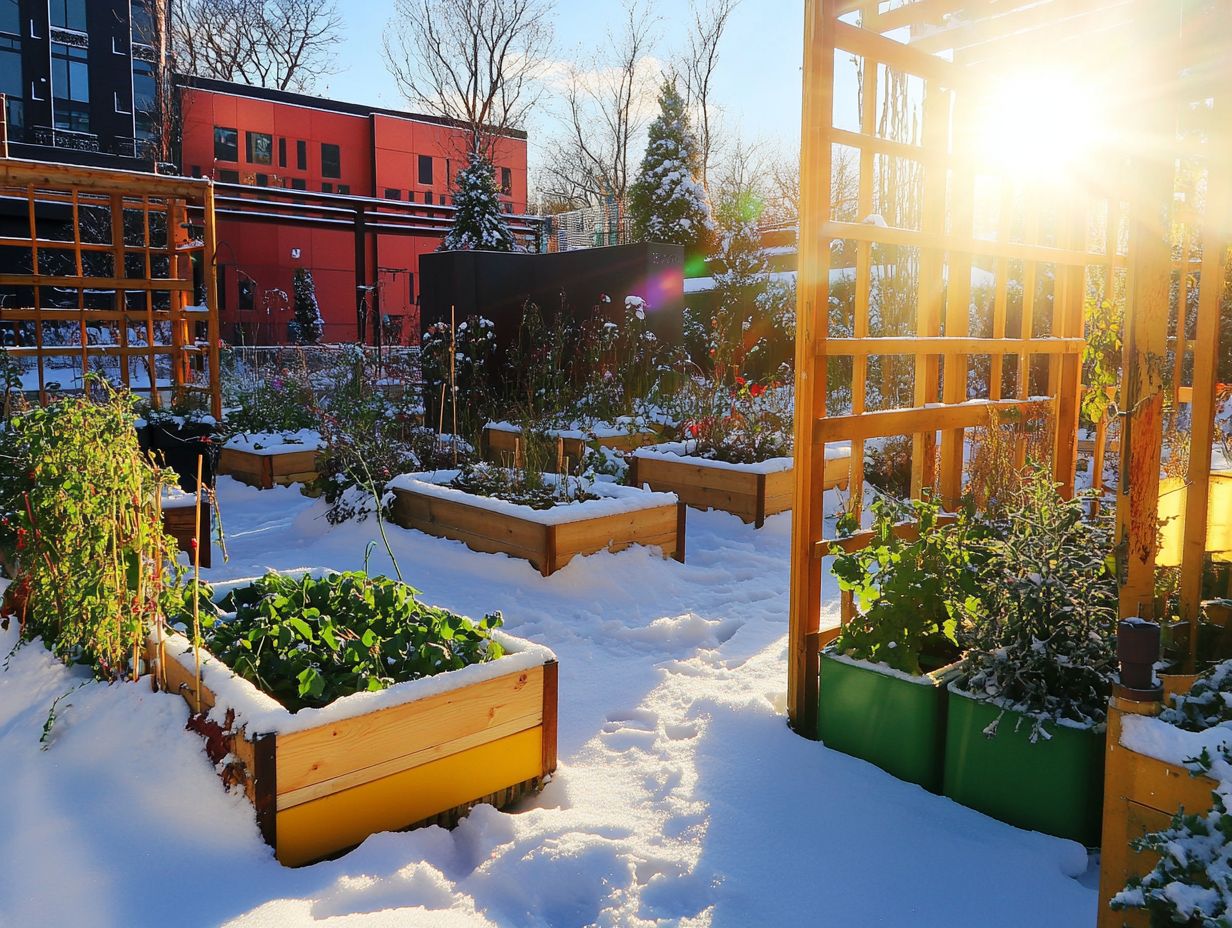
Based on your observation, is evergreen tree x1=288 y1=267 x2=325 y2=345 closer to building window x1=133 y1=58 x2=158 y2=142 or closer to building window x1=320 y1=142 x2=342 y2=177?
building window x1=320 y1=142 x2=342 y2=177

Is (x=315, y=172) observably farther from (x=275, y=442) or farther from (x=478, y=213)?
(x=275, y=442)

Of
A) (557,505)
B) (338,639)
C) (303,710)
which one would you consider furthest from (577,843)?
(557,505)

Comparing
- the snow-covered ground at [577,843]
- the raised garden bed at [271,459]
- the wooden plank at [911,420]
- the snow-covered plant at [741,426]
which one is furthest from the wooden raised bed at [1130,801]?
the raised garden bed at [271,459]

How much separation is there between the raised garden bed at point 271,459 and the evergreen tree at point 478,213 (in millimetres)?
10013

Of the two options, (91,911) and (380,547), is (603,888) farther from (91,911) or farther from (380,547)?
(380,547)

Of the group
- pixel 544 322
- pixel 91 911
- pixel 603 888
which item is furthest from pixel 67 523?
pixel 544 322

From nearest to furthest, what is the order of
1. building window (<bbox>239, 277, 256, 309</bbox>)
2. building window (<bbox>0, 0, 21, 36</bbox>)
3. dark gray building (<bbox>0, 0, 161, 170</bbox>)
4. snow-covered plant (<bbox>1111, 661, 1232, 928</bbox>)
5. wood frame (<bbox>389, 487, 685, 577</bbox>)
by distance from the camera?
snow-covered plant (<bbox>1111, 661, 1232, 928</bbox>), wood frame (<bbox>389, 487, 685, 577</bbox>), building window (<bbox>239, 277, 256, 309</bbox>), building window (<bbox>0, 0, 21, 36</bbox>), dark gray building (<bbox>0, 0, 161, 170</bbox>)

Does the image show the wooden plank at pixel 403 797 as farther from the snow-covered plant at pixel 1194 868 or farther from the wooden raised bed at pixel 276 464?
the wooden raised bed at pixel 276 464

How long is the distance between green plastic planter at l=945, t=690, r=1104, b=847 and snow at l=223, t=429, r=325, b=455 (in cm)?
526

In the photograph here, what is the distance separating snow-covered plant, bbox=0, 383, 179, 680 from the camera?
8.21 feet

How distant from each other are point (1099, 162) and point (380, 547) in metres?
3.92

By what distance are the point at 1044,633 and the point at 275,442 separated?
6024 millimetres

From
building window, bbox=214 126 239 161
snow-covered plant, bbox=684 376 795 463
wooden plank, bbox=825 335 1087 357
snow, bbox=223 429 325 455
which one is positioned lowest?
snow, bbox=223 429 325 455

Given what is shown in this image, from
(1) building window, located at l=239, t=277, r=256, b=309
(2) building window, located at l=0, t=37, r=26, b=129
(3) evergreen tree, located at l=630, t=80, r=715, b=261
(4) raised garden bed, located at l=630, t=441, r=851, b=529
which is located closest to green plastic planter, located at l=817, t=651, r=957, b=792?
(4) raised garden bed, located at l=630, t=441, r=851, b=529
